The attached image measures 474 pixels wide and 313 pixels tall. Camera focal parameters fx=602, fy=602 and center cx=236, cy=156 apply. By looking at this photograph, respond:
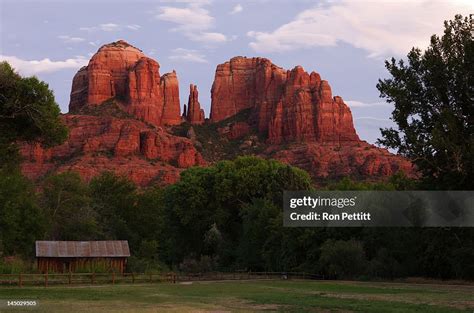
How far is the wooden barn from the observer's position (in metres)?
49.5

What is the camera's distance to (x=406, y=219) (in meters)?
47.3

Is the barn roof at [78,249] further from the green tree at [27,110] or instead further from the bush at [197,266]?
the green tree at [27,110]

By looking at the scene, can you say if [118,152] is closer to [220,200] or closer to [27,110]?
[220,200]

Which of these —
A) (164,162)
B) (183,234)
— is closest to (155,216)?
(183,234)

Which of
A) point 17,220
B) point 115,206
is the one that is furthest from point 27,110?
point 115,206

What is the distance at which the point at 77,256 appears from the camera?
4991 cm

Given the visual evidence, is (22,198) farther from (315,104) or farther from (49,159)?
(315,104)

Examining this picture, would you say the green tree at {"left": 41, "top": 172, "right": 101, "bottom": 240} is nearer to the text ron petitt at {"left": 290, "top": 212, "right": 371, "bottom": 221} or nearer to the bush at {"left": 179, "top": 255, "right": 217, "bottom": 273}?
the bush at {"left": 179, "top": 255, "right": 217, "bottom": 273}

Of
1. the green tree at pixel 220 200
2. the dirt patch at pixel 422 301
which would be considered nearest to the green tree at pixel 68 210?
the green tree at pixel 220 200

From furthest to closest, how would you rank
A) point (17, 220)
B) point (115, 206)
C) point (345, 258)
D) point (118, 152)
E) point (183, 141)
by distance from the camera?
point (183, 141) < point (118, 152) < point (115, 206) < point (17, 220) < point (345, 258)

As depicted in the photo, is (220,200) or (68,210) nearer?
(68,210)

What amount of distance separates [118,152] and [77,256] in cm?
11720

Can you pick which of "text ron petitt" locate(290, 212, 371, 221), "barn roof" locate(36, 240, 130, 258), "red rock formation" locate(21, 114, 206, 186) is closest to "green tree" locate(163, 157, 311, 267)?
"text ron petitt" locate(290, 212, 371, 221)

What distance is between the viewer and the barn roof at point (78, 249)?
49.7m
